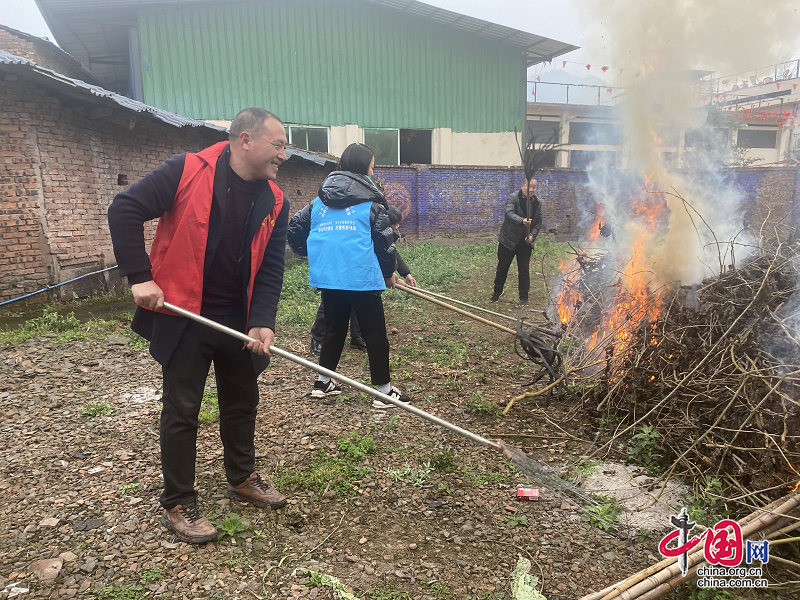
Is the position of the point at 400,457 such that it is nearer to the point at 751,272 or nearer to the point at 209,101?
the point at 751,272

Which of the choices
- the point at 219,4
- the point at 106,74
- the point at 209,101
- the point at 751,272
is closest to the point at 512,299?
the point at 751,272

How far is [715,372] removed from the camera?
326 centimetres

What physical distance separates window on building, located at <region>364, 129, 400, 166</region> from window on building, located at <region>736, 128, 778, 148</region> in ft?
64.9

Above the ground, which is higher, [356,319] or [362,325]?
[362,325]

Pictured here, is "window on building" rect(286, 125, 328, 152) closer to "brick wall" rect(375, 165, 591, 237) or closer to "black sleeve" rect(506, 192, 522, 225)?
"brick wall" rect(375, 165, 591, 237)

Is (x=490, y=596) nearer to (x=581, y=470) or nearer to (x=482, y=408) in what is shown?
(x=581, y=470)

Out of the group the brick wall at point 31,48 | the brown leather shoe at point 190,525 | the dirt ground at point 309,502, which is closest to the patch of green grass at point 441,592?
the dirt ground at point 309,502

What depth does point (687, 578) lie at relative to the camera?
90.6 inches

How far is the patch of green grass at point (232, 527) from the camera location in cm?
274

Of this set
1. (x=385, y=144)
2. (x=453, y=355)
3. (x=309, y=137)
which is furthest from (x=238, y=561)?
(x=385, y=144)

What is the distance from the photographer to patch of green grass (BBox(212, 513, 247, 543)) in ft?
9.00

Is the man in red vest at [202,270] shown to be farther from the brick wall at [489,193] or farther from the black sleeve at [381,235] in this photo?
the brick wall at [489,193]

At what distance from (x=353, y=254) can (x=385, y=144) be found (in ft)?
51.7

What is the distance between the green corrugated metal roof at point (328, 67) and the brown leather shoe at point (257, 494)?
16.3 metres
